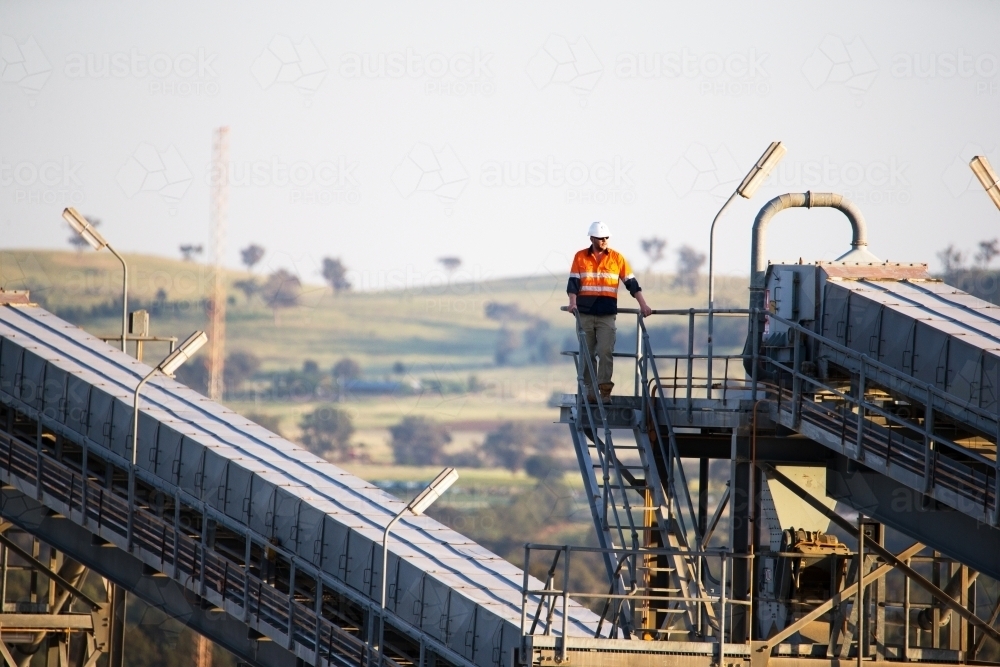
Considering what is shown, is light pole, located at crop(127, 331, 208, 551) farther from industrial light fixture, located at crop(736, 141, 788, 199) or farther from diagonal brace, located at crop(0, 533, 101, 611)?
industrial light fixture, located at crop(736, 141, 788, 199)

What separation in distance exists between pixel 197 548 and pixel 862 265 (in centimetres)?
1302

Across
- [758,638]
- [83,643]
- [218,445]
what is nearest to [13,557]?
[83,643]

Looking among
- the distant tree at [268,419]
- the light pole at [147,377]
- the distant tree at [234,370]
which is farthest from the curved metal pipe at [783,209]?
the distant tree at [234,370]

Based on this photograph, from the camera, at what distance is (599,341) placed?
23.3m

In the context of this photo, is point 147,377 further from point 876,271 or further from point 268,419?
point 268,419

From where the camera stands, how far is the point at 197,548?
2844 centimetres

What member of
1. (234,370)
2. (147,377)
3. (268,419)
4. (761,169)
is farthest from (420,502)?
(234,370)

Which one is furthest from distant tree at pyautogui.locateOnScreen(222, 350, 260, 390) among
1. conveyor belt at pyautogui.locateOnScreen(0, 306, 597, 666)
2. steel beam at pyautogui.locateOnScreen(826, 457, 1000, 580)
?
steel beam at pyautogui.locateOnScreen(826, 457, 1000, 580)

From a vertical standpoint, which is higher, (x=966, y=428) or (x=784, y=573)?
(x=966, y=428)

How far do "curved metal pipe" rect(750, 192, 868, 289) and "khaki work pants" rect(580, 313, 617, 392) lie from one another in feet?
8.23

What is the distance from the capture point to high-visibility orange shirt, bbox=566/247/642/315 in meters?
23.3

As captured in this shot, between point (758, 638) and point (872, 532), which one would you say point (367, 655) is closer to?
point (758, 638)

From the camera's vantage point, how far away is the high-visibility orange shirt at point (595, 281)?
2334 cm

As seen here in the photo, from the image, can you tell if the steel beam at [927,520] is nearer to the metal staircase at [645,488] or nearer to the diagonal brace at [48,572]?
the metal staircase at [645,488]
